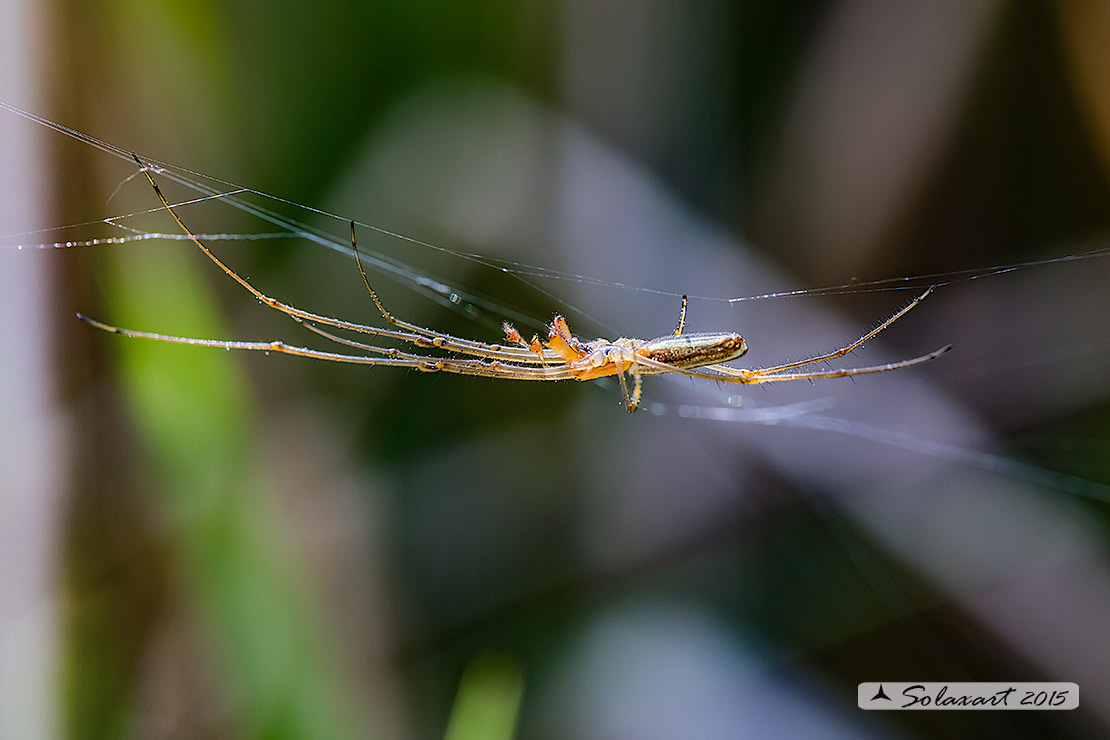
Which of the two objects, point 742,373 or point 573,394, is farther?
point 573,394

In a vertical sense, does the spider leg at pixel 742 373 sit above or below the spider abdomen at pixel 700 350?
above

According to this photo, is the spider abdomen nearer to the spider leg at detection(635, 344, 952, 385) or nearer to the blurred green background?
the spider leg at detection(635, 344, 952, 385)

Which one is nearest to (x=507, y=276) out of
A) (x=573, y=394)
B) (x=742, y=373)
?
(x=573, y=394)

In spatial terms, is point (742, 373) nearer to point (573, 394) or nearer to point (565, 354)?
point (565, 354)

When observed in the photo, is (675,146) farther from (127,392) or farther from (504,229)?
(127,392)

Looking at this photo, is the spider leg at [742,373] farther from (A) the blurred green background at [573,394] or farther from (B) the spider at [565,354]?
(A) the blurred green background at [573,394]

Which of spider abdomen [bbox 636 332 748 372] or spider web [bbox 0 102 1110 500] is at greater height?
spider web [bbox 0 102 1110 500]

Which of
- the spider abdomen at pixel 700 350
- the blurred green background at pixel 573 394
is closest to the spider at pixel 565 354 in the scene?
the spider abdomen at pixel 700 350

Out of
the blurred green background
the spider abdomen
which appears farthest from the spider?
the blurred green background
